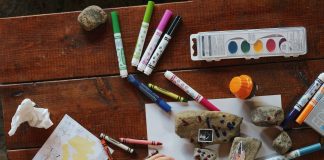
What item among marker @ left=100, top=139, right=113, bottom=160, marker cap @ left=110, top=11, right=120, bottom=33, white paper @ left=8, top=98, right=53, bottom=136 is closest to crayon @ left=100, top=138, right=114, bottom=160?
marker @ left=100, top=139, right=113, bottom=160

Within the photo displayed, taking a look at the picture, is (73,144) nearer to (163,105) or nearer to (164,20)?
(163,105)

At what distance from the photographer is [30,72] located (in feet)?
3.16

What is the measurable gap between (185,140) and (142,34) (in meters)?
0.26

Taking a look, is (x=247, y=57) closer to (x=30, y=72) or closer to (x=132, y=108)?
(x=132, y=108)

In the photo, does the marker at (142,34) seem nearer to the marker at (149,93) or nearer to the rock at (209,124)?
the marker at (149,93)

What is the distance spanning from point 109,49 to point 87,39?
0.06 m

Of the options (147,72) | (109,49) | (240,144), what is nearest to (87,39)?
(109,49)

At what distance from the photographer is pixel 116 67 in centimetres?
96

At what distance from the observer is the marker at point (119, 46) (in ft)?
3.09

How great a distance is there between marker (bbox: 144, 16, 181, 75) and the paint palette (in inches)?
2.3

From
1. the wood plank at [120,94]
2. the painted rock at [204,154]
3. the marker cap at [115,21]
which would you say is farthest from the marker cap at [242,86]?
the marker cap at [115,21]

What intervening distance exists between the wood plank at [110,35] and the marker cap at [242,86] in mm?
53

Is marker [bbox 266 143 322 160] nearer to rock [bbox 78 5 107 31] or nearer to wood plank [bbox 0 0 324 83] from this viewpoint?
wood plank [bbox 0 0 324 83]

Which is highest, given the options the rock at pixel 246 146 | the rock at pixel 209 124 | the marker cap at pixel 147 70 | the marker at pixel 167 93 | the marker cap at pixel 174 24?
the marker cap at pixel 174 24
